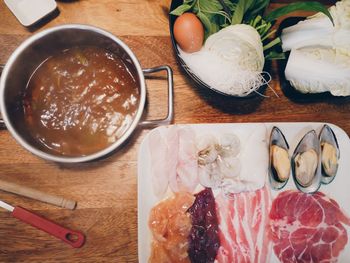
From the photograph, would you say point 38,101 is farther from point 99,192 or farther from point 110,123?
point 99,192

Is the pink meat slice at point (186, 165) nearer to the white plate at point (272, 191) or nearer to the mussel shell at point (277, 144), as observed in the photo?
the white plate at point (272, 191)

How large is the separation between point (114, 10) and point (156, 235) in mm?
1088

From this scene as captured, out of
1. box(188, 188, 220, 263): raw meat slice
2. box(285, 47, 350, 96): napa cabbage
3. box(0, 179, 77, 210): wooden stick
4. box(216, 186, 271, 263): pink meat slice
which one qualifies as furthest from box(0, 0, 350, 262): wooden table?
box(216, 186, 271, 263): pink meat slice

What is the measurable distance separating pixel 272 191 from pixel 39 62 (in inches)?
47.0

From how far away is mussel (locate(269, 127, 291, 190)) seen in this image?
1511 millimetres

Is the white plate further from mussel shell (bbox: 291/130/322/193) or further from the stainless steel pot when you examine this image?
the stainless steel pot

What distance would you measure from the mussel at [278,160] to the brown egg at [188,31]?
1.79 feet

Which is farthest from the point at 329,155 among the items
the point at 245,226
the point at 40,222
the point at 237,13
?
the point at 40,222

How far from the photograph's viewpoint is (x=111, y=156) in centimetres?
152

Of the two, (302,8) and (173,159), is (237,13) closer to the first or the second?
(302,8)

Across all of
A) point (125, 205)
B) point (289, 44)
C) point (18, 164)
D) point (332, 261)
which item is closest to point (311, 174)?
point (332, 261)

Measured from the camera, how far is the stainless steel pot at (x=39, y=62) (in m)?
1.19

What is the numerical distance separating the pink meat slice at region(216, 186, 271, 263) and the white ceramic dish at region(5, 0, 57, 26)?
1.19 m

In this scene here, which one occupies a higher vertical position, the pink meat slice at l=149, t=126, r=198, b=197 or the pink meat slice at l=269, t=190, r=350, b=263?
the pink meat slice at l=149, t=126, r=198, b=197
